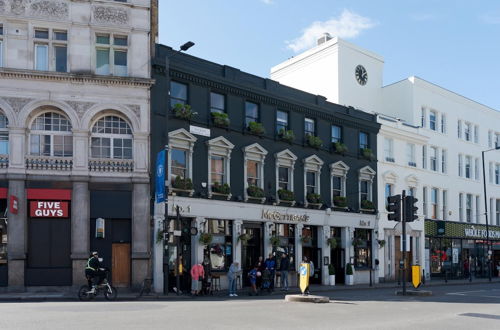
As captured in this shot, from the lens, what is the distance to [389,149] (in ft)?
136

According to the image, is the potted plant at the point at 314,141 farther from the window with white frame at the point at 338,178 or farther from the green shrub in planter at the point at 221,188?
the green shrub in planter at the point at 221,188

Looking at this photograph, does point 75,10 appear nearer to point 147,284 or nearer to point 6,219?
point 6,219

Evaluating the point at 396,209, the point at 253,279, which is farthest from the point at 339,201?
the point at 396,209

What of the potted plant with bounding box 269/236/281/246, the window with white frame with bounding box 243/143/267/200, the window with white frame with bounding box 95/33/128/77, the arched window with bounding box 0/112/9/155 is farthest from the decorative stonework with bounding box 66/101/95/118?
the potted plant with bounding box 269/236/281/246

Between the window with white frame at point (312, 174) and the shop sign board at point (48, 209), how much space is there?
14.6m

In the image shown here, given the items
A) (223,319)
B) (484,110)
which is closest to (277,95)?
(223,319)

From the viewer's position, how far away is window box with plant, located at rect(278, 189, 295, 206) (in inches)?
1283

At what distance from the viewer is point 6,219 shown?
2480 cm

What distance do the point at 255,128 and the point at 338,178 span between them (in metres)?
8.25

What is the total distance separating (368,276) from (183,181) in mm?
16128

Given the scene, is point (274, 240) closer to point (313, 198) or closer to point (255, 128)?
point (313, 198)

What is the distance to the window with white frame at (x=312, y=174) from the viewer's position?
34719 mm

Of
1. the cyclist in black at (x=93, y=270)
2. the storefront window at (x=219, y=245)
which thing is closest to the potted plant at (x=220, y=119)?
the storefront window at (x=219, y=245)

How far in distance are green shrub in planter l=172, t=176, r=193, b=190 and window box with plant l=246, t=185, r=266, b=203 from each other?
4090 millimetres
